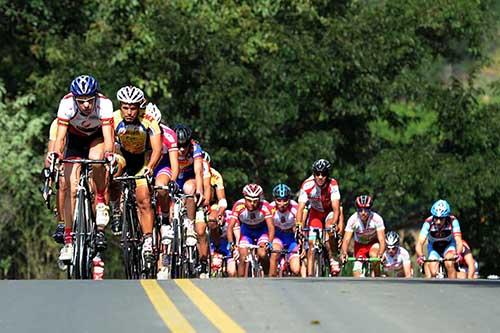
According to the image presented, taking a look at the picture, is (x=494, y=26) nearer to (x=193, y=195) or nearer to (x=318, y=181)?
(x=318, y=181)

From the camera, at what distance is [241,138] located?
3938 centimetres

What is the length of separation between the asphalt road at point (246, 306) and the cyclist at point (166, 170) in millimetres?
3885

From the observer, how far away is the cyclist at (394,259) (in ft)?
102

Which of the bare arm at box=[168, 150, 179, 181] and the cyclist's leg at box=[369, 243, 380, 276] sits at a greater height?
the bare arm at box=[168, 150, 179, 181]

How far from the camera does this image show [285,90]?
3947cm

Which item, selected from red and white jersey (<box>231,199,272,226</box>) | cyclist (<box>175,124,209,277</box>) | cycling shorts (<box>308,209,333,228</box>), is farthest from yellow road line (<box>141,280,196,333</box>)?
red and white jersey (<box>231,199,272,226</box>)

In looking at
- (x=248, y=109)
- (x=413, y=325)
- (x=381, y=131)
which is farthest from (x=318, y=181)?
(x=381, y=131)

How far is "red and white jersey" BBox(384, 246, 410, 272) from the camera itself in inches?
1221

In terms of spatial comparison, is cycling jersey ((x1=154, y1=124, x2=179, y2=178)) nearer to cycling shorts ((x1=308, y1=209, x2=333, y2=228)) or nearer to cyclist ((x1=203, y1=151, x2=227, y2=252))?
cyclist ((x1=203, y1=151, x2=227, y2=252))

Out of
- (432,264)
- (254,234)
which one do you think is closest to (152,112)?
(254,234)

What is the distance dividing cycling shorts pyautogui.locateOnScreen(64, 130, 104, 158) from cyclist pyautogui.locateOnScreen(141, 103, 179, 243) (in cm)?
129

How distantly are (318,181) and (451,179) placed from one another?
12722 mm

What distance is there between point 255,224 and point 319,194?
3.91 ft

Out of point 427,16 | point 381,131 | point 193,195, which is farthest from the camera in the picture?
point 381,131
